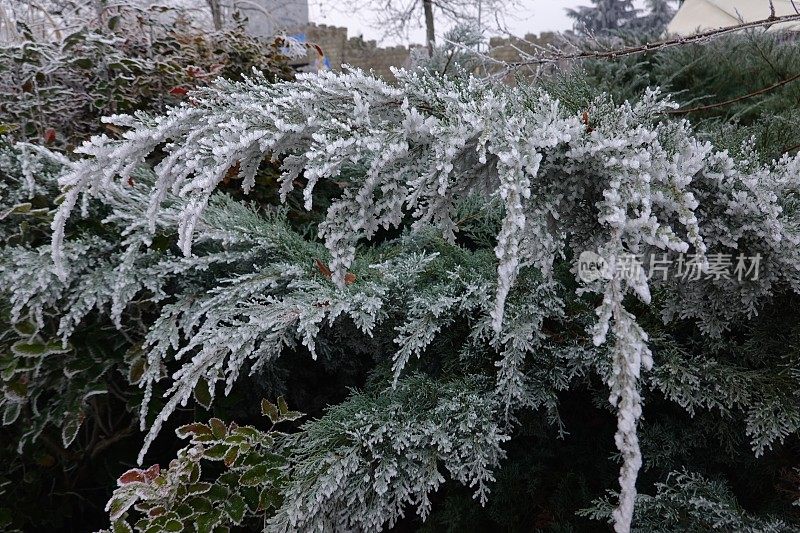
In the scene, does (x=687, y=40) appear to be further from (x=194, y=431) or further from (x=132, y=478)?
(x=132, y=478)

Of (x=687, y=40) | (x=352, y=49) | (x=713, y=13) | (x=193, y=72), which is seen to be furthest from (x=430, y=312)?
(x=352, y=49)

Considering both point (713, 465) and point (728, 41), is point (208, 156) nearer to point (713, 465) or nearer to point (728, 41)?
point (713, 465)

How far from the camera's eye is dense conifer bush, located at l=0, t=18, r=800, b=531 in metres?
0.87

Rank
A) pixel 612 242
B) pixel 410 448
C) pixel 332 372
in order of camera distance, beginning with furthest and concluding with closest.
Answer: pixel 332 372, pixel 410 448, pixel 612 242

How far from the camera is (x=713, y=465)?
1.31m

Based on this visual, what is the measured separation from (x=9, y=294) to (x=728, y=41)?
3.24 meters

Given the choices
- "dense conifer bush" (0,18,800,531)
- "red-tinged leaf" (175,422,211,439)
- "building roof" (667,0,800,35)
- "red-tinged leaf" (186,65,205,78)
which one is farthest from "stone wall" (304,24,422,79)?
"red-tinged leaf" (175,422,211,439)

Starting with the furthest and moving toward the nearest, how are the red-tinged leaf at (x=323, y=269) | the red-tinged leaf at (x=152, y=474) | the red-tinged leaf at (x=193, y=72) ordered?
the red-tinged leaf at (x=193, y=72)
the red-tinged leaf at (x=323, y=269)
the red-tinged leaf at (x=152, y=474)

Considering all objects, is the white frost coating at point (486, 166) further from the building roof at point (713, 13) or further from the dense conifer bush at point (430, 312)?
the building roof at point (713, 13)

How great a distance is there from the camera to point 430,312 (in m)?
1.29

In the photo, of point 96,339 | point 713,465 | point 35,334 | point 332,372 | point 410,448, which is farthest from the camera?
point 332,372

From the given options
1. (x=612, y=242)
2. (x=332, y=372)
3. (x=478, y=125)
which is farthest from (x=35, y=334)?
(x=612, y=242)

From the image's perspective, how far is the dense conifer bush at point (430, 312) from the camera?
0.87 m

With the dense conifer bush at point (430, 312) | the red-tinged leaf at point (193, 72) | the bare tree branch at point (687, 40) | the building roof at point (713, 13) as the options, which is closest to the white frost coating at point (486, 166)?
the dense conifer bush at point (430, 312)
